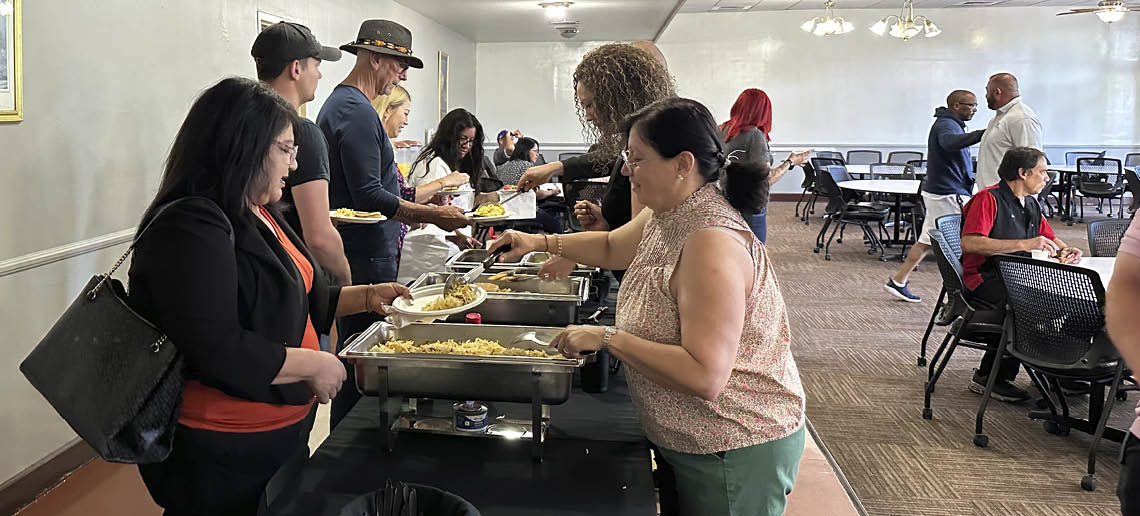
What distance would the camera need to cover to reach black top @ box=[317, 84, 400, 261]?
2.32m

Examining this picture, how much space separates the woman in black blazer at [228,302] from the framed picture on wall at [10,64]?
1.44m

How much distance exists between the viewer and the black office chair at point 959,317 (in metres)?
3.41

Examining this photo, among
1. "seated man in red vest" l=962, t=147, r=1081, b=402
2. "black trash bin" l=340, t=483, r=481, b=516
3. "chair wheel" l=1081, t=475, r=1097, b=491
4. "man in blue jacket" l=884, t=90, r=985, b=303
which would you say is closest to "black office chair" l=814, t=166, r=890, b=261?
"man in blue jacket" l=884, t=90, r=985, b=303

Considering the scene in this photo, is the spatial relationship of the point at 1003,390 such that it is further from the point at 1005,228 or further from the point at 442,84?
the point at 442,84

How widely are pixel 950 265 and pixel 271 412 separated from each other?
Result: 3.00 meters

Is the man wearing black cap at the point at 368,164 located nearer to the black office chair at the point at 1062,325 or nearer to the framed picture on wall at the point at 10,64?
the framed picture on wall at the point at 10,64

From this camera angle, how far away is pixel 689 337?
4.08 feet

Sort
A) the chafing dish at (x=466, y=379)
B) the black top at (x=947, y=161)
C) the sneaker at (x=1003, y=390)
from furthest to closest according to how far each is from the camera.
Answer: the black top at (x=947, y=161)
the sneaker at (x=1003, y=390)
the chafing dish at (x=466, y=379)

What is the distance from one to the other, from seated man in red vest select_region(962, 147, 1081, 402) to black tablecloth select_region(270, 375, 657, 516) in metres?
2.53

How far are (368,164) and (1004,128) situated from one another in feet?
13.6

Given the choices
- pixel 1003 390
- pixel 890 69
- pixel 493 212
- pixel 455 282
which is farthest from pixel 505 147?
pixel 890 69

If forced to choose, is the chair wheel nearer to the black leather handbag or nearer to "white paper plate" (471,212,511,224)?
"white paper plate" (471,212,511,224)

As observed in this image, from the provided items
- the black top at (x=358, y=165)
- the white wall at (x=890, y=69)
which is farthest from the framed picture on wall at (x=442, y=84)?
the black top at (x=358, y=165)

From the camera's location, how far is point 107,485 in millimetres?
2625
